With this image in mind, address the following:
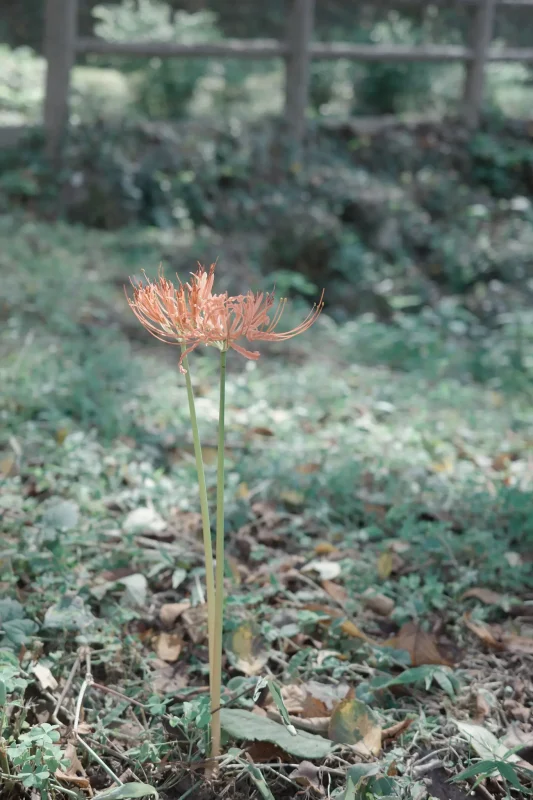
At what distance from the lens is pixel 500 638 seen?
6.67 ft

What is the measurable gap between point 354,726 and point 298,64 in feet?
18.3

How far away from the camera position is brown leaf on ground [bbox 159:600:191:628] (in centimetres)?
200

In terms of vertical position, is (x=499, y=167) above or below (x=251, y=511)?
above

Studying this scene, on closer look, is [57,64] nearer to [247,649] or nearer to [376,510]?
[376,510]

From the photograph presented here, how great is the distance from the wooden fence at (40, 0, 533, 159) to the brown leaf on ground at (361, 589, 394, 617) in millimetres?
4314

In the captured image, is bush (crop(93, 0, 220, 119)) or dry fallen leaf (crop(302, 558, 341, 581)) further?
bush (crop(93, 0, 220, 119))

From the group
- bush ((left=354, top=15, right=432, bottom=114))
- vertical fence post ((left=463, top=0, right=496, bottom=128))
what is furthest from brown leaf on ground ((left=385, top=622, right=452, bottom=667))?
bush ((left=354, top=15, right=432, bottom=114))

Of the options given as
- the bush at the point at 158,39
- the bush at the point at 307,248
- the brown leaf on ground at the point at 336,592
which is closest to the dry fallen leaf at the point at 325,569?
the brown leaf on ground at the point at 336,592

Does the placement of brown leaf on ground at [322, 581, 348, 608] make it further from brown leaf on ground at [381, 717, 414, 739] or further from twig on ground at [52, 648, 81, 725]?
twig on ground at [52, 648, 81, 725]

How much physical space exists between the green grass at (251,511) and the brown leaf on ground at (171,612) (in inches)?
0.9

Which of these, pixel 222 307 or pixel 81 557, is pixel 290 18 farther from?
pixel 222 307

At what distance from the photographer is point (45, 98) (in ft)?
18.5

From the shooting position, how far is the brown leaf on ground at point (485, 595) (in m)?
2.14

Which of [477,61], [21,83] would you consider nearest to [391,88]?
[477,61]
